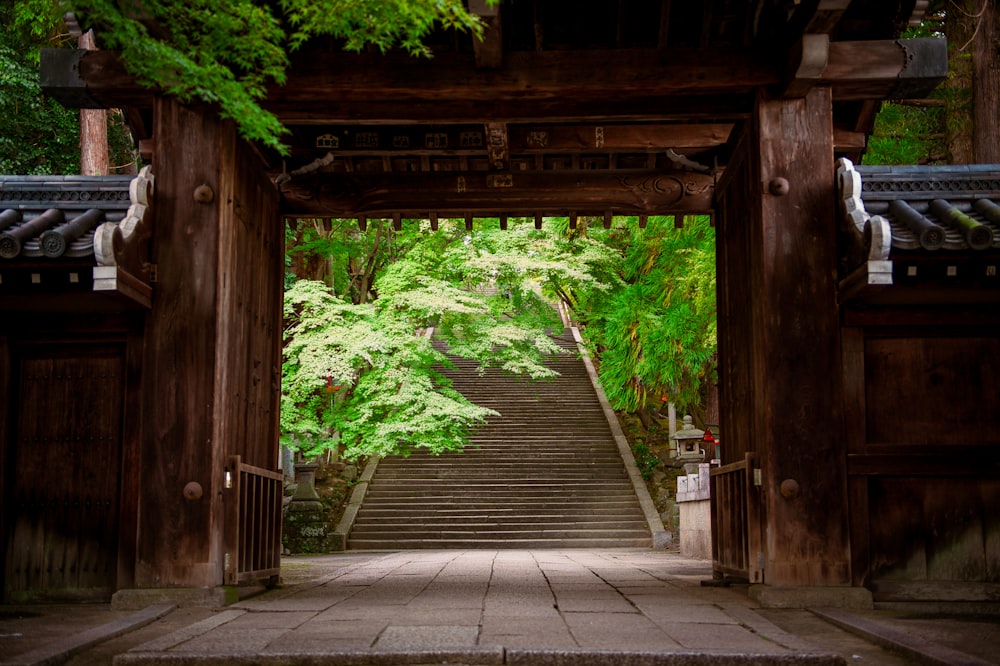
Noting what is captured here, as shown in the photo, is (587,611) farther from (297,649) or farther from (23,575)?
(23,575)

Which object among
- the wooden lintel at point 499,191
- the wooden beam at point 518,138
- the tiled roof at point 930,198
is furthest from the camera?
the wooden lintel at point 499,191

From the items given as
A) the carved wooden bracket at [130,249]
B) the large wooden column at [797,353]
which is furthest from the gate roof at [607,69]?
the carved wooden bracket at [130,249]

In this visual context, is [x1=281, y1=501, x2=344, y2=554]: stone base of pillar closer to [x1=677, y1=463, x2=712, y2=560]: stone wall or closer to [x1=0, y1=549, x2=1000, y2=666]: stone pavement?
[x1=677, y1=463, x2=712, y2=560]: stone wall

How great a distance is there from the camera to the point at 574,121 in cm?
815

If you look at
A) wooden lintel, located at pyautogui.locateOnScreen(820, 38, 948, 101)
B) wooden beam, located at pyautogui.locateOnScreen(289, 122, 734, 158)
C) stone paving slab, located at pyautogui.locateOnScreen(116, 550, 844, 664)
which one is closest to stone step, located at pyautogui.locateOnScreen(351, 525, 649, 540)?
stone paving slab, located at pyautogui.locateOnScreen(116, 550, 844, 664)

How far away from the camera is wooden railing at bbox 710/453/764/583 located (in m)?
7.29

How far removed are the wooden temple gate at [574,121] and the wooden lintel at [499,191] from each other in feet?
5.12

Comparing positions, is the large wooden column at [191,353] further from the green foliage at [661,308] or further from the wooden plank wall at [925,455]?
the green foliage at [661,308]

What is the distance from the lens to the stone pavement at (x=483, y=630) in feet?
15.1

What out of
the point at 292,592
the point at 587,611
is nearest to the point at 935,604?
the point at 587,611

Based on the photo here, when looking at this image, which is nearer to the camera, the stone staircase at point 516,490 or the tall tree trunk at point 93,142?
the tall tree trunk at point 93,142

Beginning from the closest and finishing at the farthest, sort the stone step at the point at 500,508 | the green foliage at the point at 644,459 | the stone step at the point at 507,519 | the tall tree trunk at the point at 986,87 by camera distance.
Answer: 1. the tall tree trunk at the point at 986,87
2. the stone step at the point at 507,519
3. the stone step at the point at 500,508
4. the green foliage at the point at 644,459

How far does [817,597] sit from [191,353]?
196 inches

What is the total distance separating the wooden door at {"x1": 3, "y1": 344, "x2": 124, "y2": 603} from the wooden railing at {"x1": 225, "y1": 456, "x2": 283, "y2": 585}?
0.89 meters
